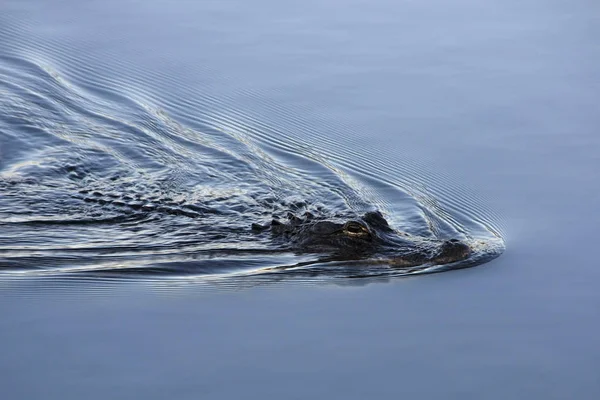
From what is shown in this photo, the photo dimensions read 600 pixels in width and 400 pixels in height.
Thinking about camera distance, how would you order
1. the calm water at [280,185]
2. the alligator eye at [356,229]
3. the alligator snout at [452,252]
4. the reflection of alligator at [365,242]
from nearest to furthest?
1. the calm water at [280,185]
2. the alligator snout at [452,252]
3. the reflection of alligator at [365,242]
4. the alligator eye at [356,229]

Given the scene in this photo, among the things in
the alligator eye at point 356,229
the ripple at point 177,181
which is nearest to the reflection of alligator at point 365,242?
the alligator eye at point 356,229

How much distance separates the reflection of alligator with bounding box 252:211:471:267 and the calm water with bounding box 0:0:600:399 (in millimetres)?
270

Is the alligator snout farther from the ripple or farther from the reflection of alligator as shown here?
the ripple

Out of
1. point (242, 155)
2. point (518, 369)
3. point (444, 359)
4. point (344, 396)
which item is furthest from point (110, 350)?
point (242, 155)

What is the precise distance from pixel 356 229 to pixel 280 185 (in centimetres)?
166

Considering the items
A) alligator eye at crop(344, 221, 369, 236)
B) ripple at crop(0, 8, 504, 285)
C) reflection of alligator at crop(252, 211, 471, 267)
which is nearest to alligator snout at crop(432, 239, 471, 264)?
reflection of alligator at crop(252, 211, 471, 267)

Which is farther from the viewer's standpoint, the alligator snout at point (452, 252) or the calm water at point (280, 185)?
the alligator snout at point (452, 252)

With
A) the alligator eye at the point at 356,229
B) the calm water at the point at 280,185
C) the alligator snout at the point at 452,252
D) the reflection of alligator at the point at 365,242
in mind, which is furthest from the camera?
the alligator eye at the point at 356,229

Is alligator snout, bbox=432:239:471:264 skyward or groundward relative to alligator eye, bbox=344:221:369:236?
groundward

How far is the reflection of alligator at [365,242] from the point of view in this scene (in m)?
9.57

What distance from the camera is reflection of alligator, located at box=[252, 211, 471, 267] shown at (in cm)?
957

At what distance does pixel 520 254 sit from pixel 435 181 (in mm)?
2015

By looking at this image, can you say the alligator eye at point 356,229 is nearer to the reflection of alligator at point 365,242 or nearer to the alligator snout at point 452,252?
the reflection of alligator at point 365,242

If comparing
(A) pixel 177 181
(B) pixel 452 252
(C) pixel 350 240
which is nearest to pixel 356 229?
(C) pixel 350 240
